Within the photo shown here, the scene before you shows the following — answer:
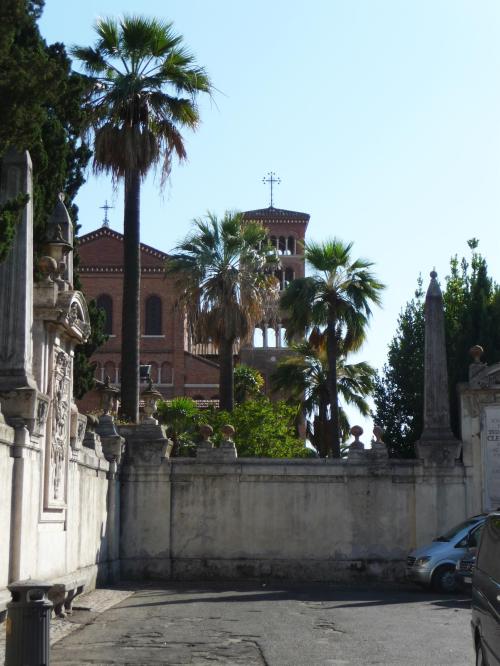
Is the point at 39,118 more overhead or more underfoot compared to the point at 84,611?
more overhead

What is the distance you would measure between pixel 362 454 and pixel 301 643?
501 inches

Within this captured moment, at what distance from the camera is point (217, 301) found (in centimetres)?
3709

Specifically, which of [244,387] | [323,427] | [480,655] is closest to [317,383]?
[323,427]

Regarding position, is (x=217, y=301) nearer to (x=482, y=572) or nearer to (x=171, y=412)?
(x=171, y=412)

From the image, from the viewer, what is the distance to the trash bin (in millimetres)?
9242

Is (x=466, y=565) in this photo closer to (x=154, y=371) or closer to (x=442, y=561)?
(x=442, y=561)

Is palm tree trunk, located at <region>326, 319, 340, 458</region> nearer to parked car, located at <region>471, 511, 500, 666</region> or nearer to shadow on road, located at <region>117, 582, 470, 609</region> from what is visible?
shadow on road, located at <region>117, 582, 470, 609</region>

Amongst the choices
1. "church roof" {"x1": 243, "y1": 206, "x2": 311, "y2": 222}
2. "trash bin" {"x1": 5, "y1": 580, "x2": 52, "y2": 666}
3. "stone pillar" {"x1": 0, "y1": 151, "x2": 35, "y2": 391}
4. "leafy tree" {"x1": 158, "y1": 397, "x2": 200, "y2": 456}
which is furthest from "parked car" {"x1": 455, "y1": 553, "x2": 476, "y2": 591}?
"church roof" {"x1": 243, "y1": 206, "x2": 311, "y2": 222}

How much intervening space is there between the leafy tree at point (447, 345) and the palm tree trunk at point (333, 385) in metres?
3.84

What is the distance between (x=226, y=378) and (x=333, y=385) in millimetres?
3565

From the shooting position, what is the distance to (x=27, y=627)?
9.31 metres

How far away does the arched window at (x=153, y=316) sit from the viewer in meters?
68.6

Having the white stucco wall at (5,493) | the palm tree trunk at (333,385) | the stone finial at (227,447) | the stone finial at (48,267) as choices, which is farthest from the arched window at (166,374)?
the white stucco wall at (5,493)

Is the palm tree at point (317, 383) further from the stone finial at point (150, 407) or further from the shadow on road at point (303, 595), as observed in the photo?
the shadow on road at point (303, 595)
